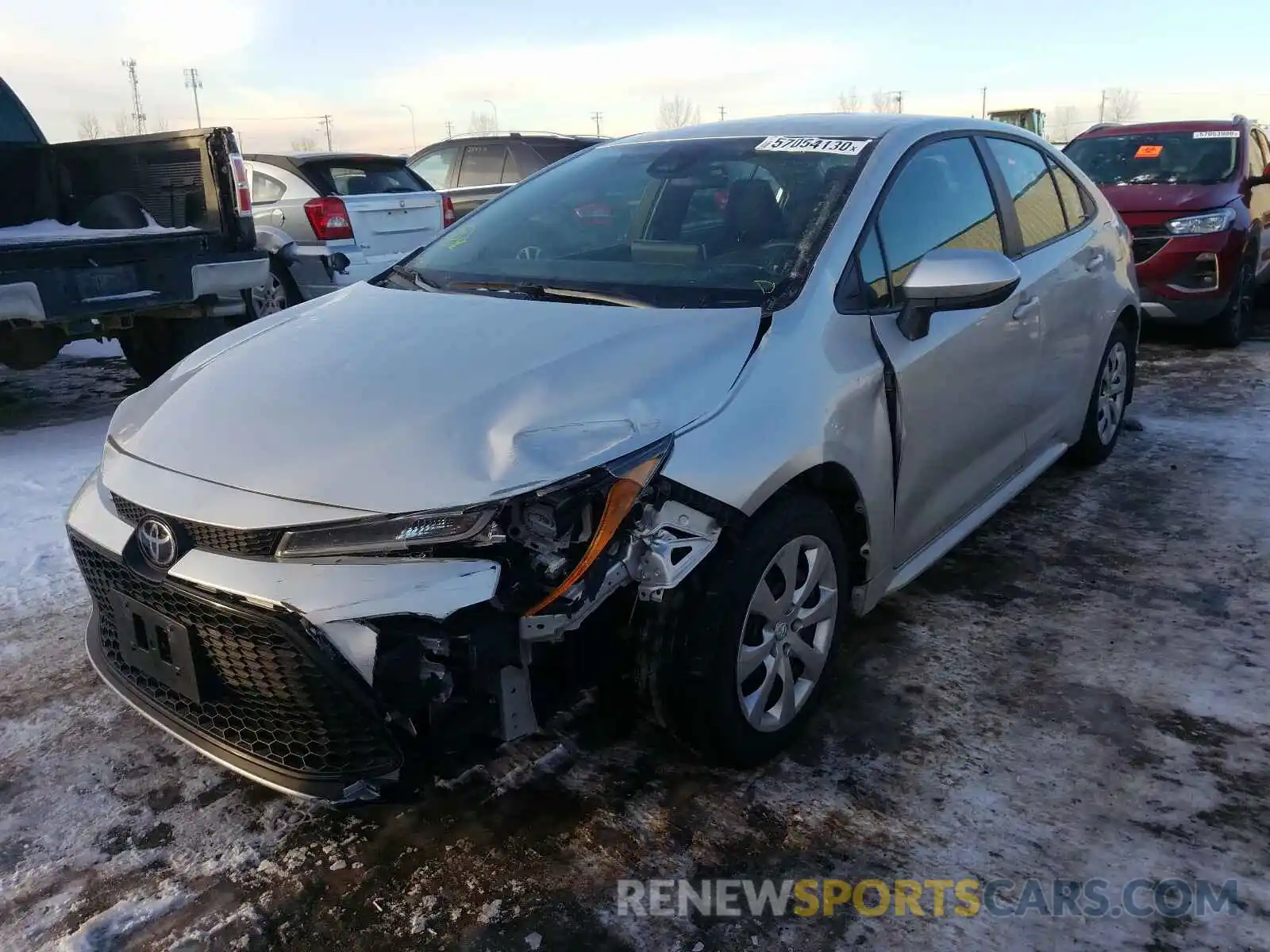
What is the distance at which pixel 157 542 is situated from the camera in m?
2.15

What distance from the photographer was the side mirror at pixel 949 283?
270 centimetres

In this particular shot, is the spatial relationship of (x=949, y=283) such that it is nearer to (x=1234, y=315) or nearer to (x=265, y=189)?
(x=1234, y=315)

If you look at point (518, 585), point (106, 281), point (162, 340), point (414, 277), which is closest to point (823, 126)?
point (414, 277)

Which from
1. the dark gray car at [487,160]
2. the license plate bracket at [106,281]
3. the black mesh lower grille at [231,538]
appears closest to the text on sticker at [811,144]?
the black mesh lower grille at [231,538]

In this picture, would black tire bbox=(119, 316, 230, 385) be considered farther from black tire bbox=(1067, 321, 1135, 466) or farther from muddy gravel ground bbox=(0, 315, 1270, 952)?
black tire bbox=(1067, 321, 1135, 466)

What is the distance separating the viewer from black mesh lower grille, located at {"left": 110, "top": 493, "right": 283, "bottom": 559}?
80.0 inches

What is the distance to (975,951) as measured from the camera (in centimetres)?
200

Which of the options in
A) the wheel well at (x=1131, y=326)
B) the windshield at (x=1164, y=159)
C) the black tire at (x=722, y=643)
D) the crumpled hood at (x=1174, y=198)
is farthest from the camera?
the windshield at (x=1164, y=159)

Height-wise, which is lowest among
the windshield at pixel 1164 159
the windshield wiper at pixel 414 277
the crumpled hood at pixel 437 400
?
the crumpled hood at pixel 437 400

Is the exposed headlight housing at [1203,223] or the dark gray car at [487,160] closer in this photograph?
the exposed headlight housing at [1203,223]

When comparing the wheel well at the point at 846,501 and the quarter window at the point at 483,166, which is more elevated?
the quarter window at the point at 483,166

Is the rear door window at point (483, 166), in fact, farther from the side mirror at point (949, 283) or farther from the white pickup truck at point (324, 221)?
the side mirror at point (949, 283)

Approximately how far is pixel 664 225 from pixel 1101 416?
2639mm

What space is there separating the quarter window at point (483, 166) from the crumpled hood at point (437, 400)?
28.3ft
